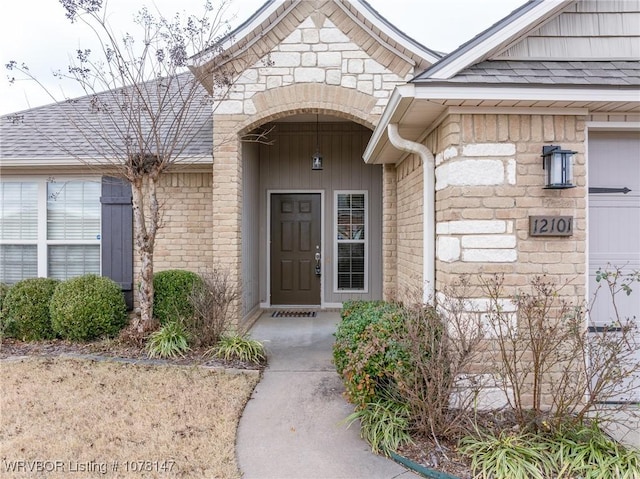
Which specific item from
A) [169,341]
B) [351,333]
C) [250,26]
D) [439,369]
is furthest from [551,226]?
[250,26]

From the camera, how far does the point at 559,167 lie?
307cm

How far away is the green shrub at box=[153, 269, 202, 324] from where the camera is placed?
5.30 m

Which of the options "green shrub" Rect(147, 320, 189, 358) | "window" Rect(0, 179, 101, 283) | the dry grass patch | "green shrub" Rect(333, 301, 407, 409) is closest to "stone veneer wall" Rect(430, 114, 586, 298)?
"green shrub" Rect(333, 301, 407, 409)

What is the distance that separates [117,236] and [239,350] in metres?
3.05

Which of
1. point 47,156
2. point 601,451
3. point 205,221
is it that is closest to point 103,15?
point 47,156

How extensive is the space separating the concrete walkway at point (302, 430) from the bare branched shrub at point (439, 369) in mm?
430

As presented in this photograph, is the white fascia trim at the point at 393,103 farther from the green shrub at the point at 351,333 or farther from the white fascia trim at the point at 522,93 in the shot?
the green shrub at the point at 351,333

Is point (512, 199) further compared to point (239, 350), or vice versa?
point (239, 350)

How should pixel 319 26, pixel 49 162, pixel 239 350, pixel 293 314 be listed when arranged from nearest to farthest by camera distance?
pixel 239 350, pixel 319 26, pixel 49 162, pixel 293 314

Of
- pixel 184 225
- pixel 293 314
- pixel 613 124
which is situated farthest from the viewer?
pixel 293 314

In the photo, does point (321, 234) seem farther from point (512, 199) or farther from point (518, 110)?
point (518, 110)

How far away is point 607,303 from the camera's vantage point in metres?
3.46

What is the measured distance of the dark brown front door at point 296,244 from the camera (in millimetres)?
7910

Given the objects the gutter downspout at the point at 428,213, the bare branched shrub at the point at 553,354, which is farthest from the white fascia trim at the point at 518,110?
the bare branched shrub at the point at 553,354
